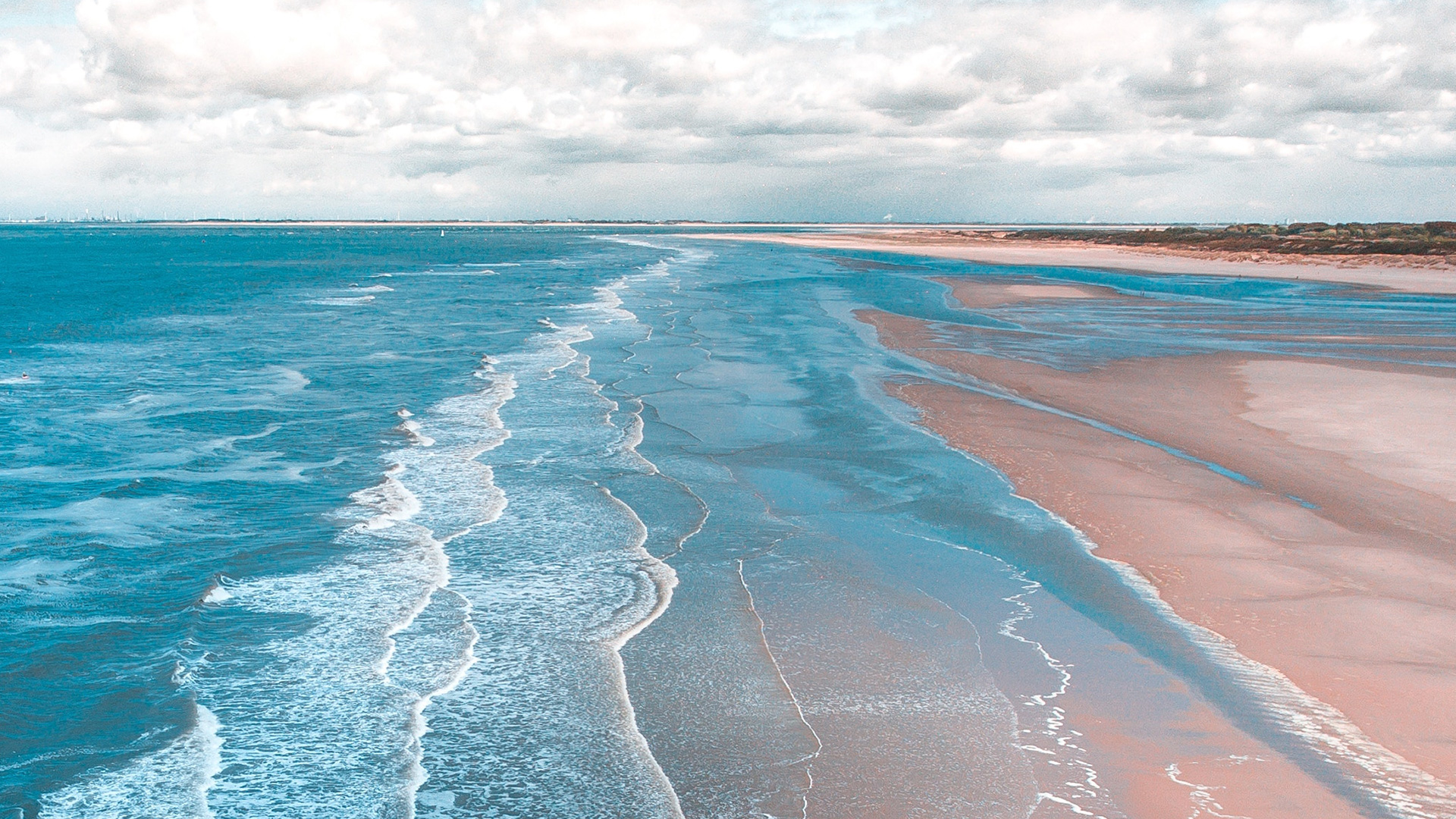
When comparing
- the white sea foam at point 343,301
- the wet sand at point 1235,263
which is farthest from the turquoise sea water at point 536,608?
the wet sand at point 1235,263

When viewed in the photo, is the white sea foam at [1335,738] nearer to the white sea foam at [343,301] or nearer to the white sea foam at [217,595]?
the white sea foam at [217,595]

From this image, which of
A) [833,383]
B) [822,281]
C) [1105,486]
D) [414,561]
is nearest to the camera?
[414,561]

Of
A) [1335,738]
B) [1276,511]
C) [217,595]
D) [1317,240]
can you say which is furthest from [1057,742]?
[1317,240]

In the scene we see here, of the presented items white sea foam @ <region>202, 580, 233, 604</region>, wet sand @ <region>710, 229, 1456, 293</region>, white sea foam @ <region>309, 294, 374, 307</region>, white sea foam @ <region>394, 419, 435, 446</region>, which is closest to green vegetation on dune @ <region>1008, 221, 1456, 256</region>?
wet sand @ <region>710, 229, 1456, 293</region>

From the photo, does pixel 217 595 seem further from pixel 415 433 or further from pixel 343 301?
pixel 343 301

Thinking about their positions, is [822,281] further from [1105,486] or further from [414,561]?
[414,561]

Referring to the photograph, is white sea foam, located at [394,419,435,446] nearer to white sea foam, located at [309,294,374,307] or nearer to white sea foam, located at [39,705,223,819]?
white sea foam, located at [39,705,223,819]

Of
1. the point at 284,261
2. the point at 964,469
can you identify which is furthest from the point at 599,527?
the point at 284,261
